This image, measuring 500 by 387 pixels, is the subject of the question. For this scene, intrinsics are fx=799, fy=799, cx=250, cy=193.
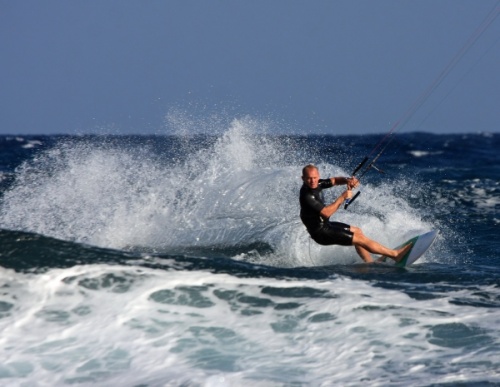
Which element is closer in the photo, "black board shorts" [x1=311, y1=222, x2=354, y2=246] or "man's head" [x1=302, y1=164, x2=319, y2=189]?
"man's head" [x1=302, y1=164, x2=319, y2=189]

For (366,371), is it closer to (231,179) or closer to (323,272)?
(323,272)

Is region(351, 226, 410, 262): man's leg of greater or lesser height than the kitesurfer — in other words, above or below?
below

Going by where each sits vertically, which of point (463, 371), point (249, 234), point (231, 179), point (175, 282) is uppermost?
point (231, 179)

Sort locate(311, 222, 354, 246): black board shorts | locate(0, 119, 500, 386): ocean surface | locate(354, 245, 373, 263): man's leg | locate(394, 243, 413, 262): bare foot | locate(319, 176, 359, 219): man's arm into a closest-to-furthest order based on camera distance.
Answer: locate(0, 119, 500, 386): ocean surface
locate(319, 176, 359, 219): man's arm
locate(311, 222, 354, 246): black board shorts
locate(394, 243, 413, 262): bare foot
locate(354, 245, 373, 263): man's leg

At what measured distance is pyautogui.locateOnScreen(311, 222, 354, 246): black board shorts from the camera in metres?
9.90

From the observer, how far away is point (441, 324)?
23.3 feet

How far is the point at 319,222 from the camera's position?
9.88 m

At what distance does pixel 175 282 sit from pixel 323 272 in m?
1.85

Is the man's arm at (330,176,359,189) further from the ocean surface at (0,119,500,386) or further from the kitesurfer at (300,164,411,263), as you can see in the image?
the ocean surface at (0,119,500,386)

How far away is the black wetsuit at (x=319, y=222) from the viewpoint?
977 cm

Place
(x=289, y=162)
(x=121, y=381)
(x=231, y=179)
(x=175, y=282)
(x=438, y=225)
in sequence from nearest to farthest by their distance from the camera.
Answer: (x=121, y=381), (x=175, y=282), (x=231, y=179), (x=438, y=225), (x=289, y=162)

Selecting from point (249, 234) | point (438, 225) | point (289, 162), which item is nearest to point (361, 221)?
point (249, 234)

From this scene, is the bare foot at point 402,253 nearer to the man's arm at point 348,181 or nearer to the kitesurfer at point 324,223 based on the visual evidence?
the kitesurfer at point 324,223

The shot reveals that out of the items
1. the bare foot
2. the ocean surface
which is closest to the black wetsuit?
the ocean surface
